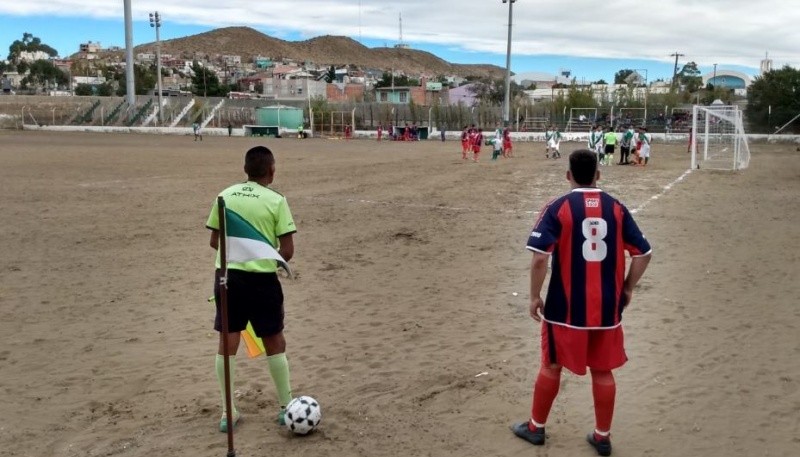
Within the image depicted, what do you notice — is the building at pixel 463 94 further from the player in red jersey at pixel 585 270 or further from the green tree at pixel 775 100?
the player in red jersey at pixel 585 270

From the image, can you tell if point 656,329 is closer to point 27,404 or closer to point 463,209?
point 27,404

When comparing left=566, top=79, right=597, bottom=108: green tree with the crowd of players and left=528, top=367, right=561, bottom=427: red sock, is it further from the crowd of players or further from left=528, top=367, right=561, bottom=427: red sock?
left=528, top=367, right=561, bottom=427: red sock

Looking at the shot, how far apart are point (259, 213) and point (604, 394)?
7.55ft

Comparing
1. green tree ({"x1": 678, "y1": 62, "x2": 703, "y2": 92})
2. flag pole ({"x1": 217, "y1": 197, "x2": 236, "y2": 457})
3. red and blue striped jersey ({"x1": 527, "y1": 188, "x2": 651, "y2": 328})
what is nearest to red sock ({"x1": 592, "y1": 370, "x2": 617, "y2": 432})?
red and blue striped jersey ({"x1": 527, "y1": 188, "x2": 651, "y2": 328})

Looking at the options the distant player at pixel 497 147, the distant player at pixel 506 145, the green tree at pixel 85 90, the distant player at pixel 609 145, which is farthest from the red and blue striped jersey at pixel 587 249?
the green tree at pixel 85 90

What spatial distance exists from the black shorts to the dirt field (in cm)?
72

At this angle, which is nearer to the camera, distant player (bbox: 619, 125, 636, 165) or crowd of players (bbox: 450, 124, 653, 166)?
crowd of players (bbox: 450, 124, 653, 166)

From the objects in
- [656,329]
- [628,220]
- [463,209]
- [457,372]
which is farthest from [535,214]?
[628,220]

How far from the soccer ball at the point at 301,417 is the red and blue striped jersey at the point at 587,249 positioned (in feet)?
5.45

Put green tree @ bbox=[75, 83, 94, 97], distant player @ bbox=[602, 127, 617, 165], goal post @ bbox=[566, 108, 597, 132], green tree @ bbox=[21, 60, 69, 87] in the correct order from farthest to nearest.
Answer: green tree @ bbox=[21, 60, 69, 87]
green tree @ bbox=[75, 83, 94, 97]
goal post @ bbox=[566, 108, 597, 132]
distant player @ bbox=[602, 127, 617, 165]

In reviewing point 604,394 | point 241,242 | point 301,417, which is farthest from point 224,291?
point 604,394

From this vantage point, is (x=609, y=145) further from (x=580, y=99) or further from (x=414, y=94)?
(x=414, y=94)

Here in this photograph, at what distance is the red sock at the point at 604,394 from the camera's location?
4.17 meters

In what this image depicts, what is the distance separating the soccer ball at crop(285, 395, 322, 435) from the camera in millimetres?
4512
